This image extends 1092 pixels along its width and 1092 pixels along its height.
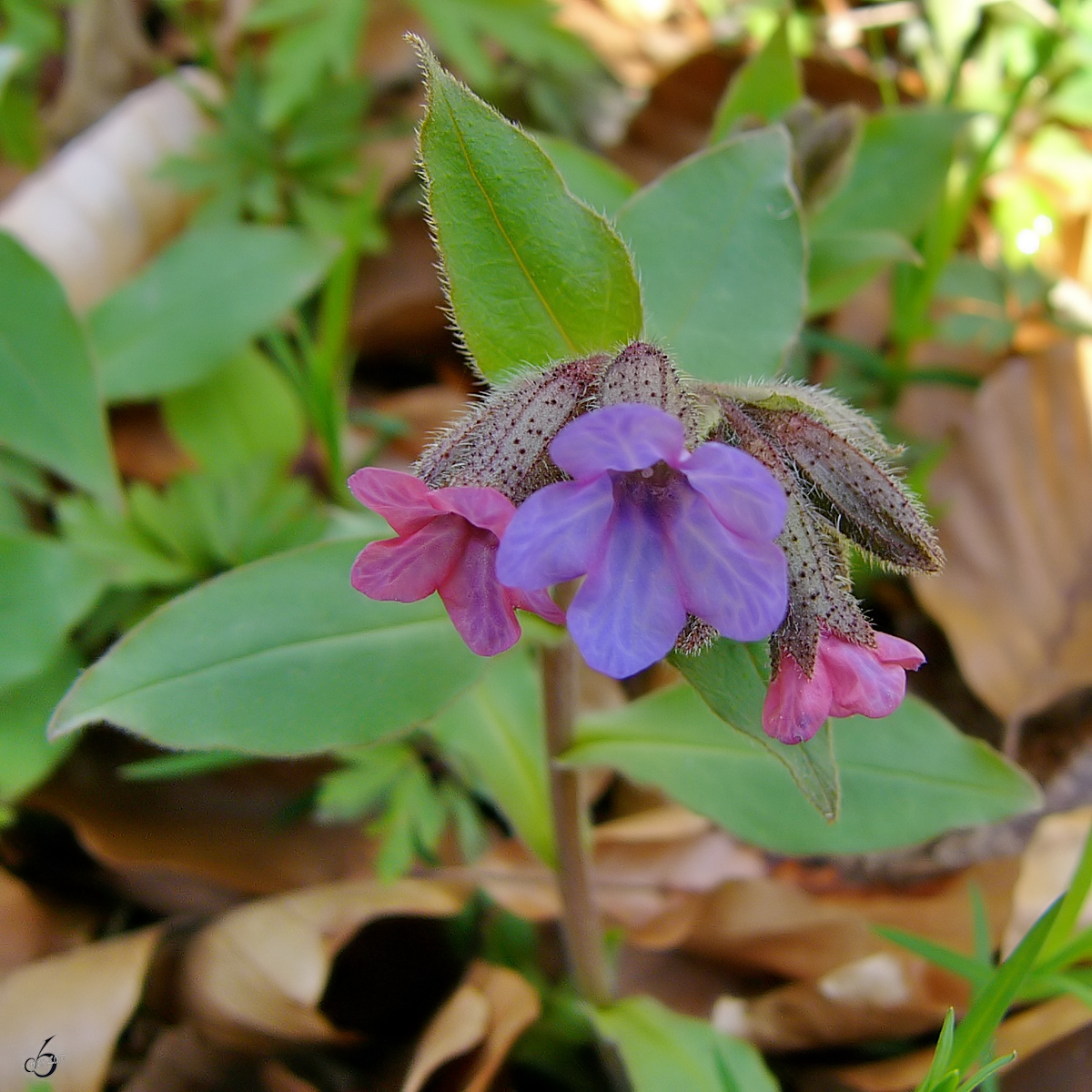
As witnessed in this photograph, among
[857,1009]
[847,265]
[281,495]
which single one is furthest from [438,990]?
[847,265]

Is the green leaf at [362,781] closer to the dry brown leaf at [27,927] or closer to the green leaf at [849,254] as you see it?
the dry brown leaf at [27,927]

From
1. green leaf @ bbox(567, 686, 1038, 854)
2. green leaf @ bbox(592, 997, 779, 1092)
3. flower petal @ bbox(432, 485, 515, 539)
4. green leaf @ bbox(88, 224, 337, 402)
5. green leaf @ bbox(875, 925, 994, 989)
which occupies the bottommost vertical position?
green leaf @ bbox(592, 997, 779, 1092)

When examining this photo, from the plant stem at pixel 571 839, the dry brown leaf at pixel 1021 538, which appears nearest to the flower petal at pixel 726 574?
the plant stem at pixel 571 839

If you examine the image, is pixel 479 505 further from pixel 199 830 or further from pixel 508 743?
pixel 199 830

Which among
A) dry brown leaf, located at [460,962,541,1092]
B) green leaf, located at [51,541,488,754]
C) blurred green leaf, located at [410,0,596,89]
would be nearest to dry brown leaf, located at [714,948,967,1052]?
dry brown leaf, located at [460,962,541,1092]

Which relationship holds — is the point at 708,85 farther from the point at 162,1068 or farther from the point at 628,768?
the point at 162,1068

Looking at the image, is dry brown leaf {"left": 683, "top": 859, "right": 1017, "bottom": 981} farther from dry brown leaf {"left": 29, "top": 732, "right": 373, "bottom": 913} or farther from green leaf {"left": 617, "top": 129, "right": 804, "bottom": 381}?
green leaf {"left": 617, "top": 129, "right": 804, "bottom": 381}
